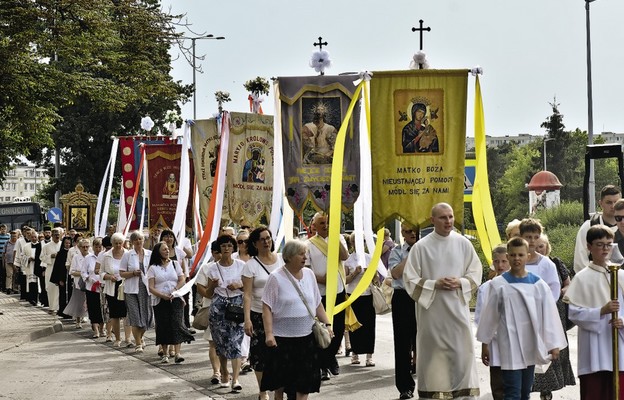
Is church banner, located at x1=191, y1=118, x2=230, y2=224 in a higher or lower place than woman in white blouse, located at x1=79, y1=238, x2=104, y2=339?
higher

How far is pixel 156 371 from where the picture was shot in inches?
621

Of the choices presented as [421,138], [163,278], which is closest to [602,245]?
[421,138]

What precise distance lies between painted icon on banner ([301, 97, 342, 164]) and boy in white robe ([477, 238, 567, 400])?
5.40m

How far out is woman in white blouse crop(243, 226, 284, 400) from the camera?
11.7 meters

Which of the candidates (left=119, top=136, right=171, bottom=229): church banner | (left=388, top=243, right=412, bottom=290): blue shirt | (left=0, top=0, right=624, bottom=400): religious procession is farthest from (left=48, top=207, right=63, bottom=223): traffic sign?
(left=388, top=243, right=412, bottom=290): blue shirt

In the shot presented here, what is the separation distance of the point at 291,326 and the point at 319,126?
4.82 metres

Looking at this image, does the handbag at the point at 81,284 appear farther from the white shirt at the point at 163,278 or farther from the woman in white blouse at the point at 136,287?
the white shirt at the point at 163,278

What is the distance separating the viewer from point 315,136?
1514 cm

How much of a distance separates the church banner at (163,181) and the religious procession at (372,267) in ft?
11.2

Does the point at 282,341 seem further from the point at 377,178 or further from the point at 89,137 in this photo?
the point at 89,137

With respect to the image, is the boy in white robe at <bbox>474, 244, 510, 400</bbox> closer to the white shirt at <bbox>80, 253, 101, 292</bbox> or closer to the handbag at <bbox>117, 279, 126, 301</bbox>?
the handbag at <bbox>117, 279, 126, 301</bbox>

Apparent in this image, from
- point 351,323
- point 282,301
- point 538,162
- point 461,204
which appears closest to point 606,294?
point 282,301

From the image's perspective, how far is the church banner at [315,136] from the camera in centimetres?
1480

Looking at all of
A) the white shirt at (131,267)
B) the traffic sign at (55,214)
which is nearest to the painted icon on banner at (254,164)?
the white shirt at (131,267)
